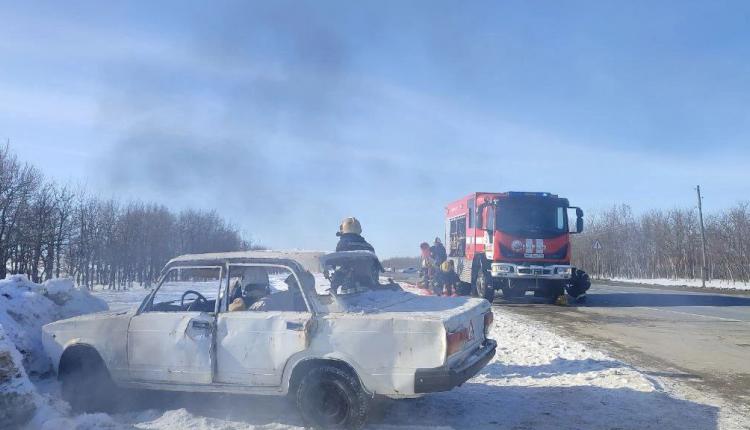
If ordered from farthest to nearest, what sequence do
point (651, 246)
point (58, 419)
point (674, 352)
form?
point (651, 246), point (674, 352), point (58, 419)

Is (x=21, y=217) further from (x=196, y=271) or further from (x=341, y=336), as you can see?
(x=341, y=336)

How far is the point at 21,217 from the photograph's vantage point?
21719mm

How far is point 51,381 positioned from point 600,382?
19.2ft

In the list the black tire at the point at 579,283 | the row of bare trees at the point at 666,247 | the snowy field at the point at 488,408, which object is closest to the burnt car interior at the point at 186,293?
the snowy field at the point at 488,408

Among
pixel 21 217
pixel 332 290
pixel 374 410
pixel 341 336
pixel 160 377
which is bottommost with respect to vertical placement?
pixel 374 410

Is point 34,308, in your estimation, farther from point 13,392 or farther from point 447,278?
point 447,278

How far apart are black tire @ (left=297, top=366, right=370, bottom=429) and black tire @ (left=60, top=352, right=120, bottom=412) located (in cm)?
205

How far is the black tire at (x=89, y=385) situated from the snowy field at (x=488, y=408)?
181 mm

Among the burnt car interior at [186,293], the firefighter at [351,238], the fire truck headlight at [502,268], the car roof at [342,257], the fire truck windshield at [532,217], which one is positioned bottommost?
the burnt car interior at [186,293]

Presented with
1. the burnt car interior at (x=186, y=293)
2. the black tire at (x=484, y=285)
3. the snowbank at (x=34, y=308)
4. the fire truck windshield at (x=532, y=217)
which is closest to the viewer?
the burnt car interior at (x=186, y=293)

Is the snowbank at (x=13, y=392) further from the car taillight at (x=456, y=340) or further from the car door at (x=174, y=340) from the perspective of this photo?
the car taillight at (x=456, y=340)

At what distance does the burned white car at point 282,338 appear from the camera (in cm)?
432

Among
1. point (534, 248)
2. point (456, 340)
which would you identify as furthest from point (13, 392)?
point (534, 248)

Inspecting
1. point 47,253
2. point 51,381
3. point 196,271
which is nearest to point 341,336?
point 196,271
